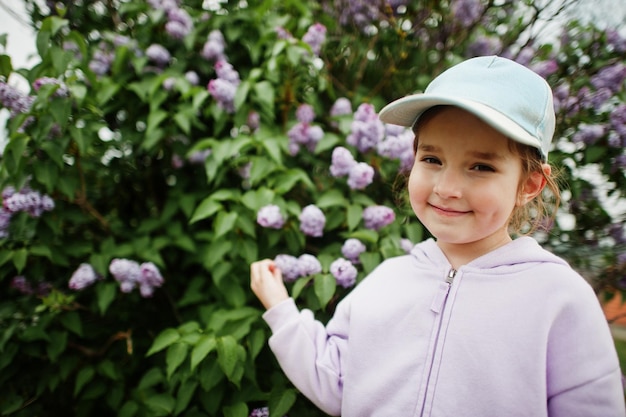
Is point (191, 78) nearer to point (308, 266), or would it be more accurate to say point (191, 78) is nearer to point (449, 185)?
point (308, 266)

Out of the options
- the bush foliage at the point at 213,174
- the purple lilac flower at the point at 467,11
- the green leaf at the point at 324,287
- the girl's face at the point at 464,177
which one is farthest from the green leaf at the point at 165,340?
the purple lilac flower at the point at 467,11

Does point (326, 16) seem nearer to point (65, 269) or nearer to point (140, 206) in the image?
point (140, 206)

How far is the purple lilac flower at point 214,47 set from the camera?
193 cm

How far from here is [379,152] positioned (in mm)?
1720

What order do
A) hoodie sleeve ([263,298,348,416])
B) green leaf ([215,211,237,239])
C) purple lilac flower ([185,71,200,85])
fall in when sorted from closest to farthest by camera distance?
hoodie sleeve ([263,298,348,416])
green leaf ([215,211,237,239])
purple lilac flower ([185,71,200,85])

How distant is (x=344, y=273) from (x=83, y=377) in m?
1.22

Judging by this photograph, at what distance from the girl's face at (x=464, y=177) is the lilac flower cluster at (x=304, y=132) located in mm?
887

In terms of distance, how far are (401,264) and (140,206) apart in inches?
66.4

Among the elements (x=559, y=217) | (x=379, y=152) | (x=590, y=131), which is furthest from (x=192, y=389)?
(x=590, y=131)

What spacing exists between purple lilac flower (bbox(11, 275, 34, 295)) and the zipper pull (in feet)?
5.66

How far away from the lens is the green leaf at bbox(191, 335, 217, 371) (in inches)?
51.9

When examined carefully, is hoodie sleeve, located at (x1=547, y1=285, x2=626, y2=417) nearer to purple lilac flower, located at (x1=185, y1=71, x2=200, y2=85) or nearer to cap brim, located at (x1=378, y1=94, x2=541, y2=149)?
cap brim, located at (x1=378, y1=94, x2=541, y2=149)

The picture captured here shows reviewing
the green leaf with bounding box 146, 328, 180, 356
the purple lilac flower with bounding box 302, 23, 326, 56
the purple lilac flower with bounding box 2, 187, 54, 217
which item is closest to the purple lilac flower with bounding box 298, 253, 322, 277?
the green leaf with bounding box 146, 328, 180, 356

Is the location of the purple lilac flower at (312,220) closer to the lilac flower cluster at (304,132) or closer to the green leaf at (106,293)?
the lilac flower cluster at (304,132)
